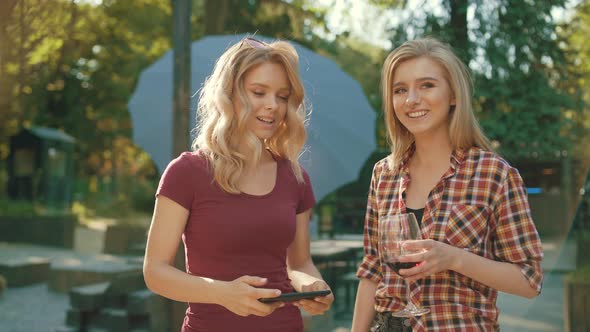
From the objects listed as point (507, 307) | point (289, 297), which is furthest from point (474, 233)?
point (507, 307)

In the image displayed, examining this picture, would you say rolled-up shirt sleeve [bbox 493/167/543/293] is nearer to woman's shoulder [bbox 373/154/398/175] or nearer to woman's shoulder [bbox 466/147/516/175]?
woman's shoulder [bbox 466/147/516/175]

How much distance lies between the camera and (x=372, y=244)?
7.43 ft

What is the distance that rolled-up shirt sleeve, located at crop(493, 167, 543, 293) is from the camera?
1894mm

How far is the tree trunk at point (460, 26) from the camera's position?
424cm

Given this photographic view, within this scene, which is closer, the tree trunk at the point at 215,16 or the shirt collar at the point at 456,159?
the shirt collar at the point at 456,159

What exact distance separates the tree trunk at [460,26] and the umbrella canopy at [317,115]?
1347 mm

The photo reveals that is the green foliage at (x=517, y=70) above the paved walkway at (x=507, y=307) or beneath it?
above

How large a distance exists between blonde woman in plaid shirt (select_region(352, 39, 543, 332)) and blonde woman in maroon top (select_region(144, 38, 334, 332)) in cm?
27

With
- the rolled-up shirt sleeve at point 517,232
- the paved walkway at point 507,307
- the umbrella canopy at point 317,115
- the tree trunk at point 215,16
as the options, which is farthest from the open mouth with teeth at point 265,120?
the tree trunk at point 215,16

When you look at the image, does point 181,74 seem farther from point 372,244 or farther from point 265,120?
point 372,244

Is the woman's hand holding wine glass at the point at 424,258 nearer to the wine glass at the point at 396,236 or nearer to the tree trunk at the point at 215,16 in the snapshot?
the wine glass at the point at 396,236

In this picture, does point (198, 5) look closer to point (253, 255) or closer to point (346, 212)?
point (346, 212)

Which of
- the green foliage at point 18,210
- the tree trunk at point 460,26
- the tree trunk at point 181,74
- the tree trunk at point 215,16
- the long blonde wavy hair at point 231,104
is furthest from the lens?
the green foliage at point 18,210

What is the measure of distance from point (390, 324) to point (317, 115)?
354cm
